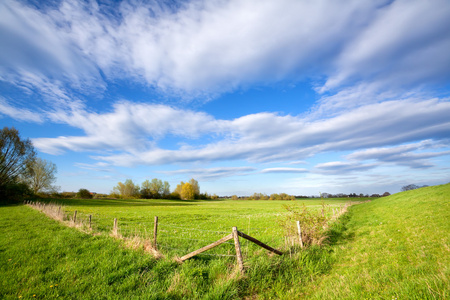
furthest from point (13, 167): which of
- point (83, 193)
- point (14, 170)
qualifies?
point (83, 193)

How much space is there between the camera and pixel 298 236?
10461mm

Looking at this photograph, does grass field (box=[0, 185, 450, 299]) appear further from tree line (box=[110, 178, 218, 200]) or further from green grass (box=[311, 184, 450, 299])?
tree line (box=[110, 178, 218, 200])

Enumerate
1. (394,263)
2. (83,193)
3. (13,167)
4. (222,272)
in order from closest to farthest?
(222,272)
(394,263)
(13,167)
(83,193)

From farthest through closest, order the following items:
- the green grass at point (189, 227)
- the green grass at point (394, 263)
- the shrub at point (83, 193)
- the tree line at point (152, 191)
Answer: the tree line at point (152, 191) → the shrub at point (83, 193) → the green grass at point (189, 227) → the green grass at point (394, 263)

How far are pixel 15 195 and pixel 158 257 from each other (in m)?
69.7

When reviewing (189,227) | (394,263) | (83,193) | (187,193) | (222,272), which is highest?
(83,193)

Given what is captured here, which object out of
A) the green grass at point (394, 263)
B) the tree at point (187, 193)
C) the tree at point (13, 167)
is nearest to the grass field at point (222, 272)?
the green grass at point (394, 263)

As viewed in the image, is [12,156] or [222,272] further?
[12,156]

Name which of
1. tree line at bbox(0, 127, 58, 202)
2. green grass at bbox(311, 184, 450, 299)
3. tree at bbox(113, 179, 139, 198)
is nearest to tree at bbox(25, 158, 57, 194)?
tree line at bbox(0, 127, 58, 202)

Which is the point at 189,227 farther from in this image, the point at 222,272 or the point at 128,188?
the point at 128,188

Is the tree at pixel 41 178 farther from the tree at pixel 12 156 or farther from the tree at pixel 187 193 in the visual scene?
the tree at pixel 187 193

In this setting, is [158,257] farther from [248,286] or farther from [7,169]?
[7,169]

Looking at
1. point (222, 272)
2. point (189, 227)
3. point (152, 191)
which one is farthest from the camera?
point (152, 191)

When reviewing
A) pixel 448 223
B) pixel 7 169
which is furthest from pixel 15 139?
pixel 448 223
